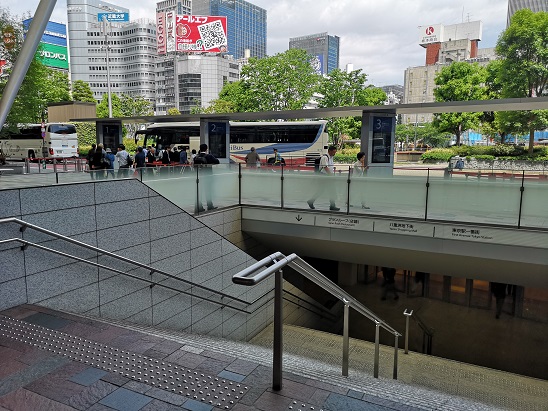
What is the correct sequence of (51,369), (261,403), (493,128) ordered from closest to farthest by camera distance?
(261,403)
(51,369)
(493,128)

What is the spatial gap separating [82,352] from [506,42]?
31940 mm

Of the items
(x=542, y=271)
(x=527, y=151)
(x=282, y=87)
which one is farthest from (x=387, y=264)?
(x=282, y=87)

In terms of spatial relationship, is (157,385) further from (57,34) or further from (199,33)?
(57,34)

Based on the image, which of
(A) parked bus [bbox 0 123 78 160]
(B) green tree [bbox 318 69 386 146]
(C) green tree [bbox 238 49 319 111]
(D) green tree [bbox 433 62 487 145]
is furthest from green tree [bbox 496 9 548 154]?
(A) parked bus [bbox 0 123 78 160]

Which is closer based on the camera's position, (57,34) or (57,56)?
(57,56)

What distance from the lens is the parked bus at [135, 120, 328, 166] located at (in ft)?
86.9

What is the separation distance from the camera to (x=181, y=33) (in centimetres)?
8988

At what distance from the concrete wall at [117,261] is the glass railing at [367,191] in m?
0.69

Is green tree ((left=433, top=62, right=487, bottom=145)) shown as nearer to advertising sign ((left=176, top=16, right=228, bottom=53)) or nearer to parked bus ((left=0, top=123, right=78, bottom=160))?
parked bus ((left=0, top=123, right=78, bottom=160))

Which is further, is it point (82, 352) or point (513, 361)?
point (513, 361)

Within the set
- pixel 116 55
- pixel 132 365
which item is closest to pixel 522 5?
pixel 116 55

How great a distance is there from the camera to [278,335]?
299 cm

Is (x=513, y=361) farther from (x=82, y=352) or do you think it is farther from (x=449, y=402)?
(x=82, y=352)

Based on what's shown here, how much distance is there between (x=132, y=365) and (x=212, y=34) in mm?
94036
